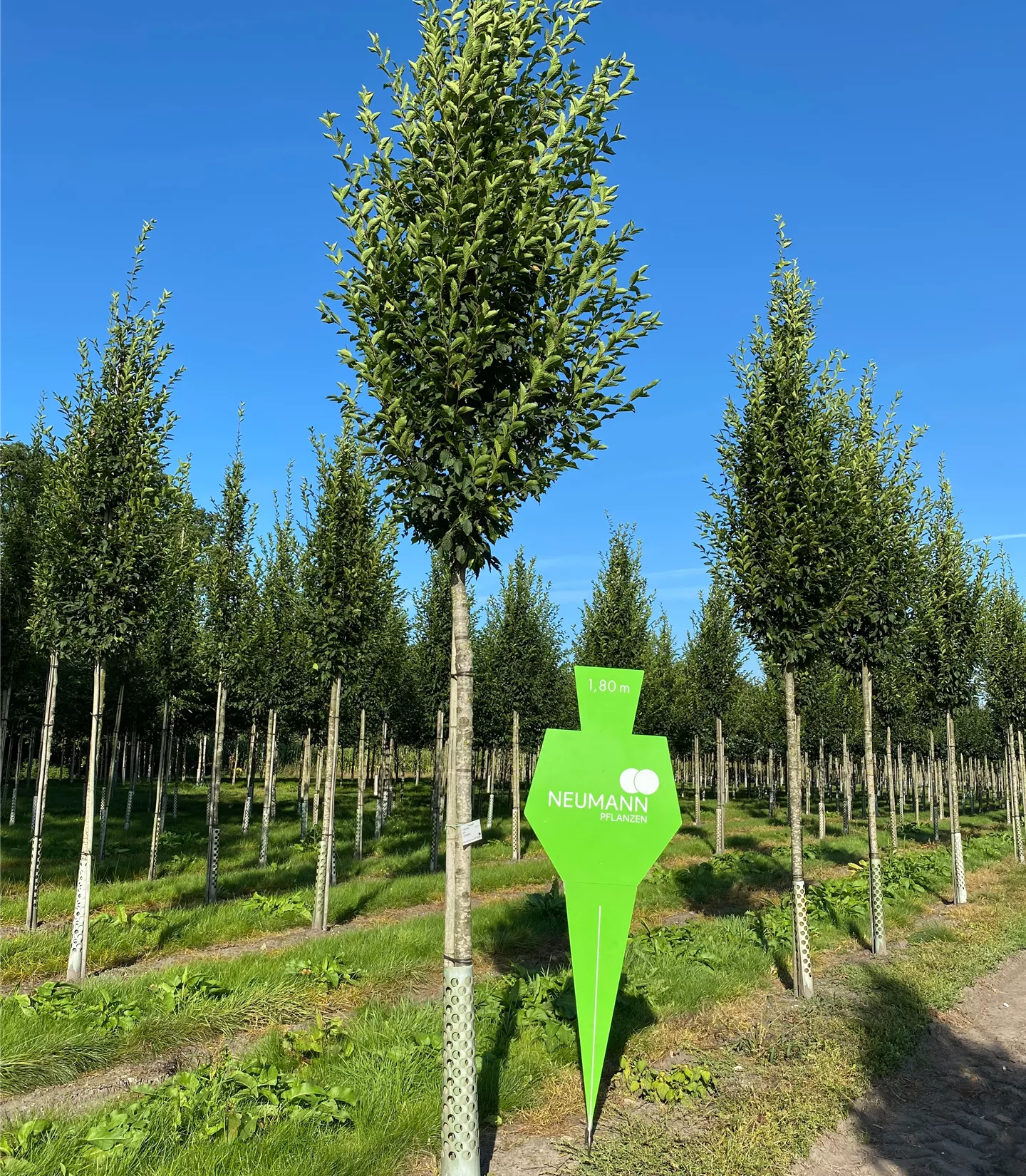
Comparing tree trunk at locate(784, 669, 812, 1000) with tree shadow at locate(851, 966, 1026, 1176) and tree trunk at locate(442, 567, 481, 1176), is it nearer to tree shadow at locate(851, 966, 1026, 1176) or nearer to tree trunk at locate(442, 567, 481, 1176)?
tree shadow at locate(851, 966, 1026, 1176)

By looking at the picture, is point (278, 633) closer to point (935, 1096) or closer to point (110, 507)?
point (110, 507)

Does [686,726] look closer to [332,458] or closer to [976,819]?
[976,819]

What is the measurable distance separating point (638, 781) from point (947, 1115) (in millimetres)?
4644

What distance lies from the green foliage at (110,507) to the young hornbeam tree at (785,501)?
971 cm

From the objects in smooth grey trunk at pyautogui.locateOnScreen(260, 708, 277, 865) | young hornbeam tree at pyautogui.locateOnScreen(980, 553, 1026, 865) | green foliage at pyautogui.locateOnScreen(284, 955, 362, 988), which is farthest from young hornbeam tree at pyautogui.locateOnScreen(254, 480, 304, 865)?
young hornbeam tree at pyautogui.locateOnScreen(980, 553, 1026, 865)

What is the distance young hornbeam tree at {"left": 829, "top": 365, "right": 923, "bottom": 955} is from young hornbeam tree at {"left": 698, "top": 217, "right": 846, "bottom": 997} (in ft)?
3.20

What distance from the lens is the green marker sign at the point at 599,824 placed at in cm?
686

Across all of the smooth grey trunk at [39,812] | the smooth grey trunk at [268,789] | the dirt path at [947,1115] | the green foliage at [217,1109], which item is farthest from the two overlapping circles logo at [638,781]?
the smooth grey trunk at [268,789]

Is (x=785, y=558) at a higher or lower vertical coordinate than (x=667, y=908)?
higher

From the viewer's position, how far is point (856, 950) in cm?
1354

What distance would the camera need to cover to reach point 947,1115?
7.48m

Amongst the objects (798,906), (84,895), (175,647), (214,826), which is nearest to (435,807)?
(214,826)

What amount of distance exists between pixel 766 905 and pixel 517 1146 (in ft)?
40.0

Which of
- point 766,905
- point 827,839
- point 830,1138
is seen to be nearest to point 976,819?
point 827,839
